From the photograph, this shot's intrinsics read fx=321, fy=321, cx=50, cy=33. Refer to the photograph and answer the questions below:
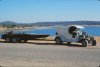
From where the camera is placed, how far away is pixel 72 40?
2950cm

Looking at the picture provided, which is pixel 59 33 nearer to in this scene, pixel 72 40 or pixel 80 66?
pixel 72 40

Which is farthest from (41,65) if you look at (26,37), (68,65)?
(26,37)

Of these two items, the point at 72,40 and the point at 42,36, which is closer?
the point at 72,40

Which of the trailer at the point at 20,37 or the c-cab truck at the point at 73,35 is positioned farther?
the trailer at the point at 20,37

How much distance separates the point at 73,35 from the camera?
97.2 ft

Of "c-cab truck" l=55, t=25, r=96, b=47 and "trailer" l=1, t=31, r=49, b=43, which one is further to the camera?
"trailer" l=1, t=31, r=49, b=43

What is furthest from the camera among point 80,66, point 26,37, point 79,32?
point 26,37

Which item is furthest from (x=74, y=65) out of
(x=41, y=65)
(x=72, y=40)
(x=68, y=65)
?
(x=72, y=40)

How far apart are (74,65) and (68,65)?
0.88 feet

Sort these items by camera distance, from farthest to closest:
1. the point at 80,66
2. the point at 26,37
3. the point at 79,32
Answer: the point at 26,37 < the point at 79,32 < the point at 80,66

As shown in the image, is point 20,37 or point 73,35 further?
point 20,37

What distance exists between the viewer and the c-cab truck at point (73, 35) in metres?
28.4

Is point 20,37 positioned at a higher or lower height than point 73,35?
lower

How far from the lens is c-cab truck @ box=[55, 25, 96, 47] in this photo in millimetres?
28422
